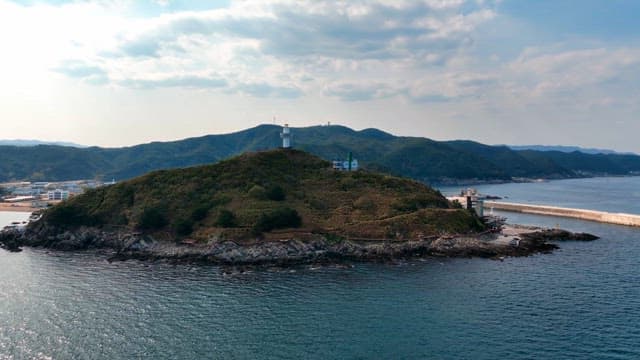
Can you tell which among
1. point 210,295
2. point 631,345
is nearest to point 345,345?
point 210,295

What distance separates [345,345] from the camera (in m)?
53.9

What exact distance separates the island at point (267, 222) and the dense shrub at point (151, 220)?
21 cm

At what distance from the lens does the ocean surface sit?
53156mm

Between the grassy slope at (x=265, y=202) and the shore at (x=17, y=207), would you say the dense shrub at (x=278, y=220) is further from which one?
the shore at (x=17, y=207)

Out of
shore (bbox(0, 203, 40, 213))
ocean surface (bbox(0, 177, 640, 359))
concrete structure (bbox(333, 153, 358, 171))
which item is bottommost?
ocean surface (bbox(0, 177, 640, 359))

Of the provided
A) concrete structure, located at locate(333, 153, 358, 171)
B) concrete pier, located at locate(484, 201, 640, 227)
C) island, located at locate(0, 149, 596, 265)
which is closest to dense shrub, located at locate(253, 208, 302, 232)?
island, located at locate(0, 149, 596, 265)

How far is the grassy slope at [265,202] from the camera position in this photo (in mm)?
106375

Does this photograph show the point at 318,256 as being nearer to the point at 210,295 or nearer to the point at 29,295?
the point at 210,295

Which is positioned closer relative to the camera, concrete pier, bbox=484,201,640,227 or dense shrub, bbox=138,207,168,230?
dense shrub, bbox=138,207,168,230

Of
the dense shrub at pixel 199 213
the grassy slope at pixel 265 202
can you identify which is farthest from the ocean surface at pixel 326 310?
the dense shrub at pixel 199 213

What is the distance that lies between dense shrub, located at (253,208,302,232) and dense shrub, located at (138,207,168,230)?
21368 mm

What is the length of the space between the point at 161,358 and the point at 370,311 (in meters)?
26.4

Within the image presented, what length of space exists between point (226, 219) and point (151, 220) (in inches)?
646

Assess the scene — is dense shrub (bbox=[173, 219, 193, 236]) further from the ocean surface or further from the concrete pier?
the concrete pier
